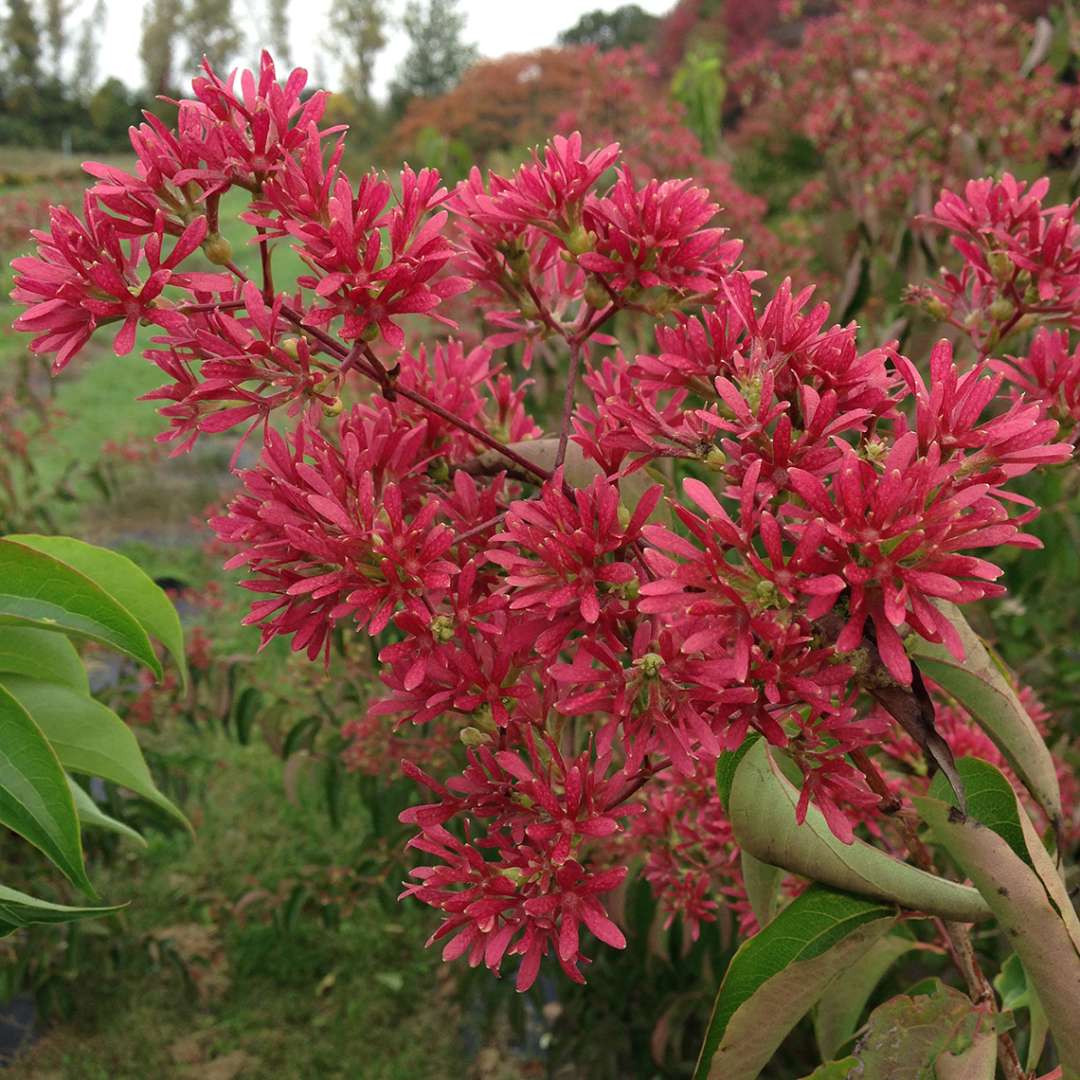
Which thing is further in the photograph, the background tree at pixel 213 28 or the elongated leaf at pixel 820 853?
the background tree at pixel 213 28

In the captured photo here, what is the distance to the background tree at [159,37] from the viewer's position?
102ft

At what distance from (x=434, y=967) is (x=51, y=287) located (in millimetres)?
2813

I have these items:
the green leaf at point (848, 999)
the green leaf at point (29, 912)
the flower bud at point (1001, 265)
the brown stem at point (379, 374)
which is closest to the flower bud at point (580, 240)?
the brown stem at point (379, 374)

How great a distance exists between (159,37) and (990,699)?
3629cm

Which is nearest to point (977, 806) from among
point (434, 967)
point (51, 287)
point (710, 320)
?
point (710, 320)

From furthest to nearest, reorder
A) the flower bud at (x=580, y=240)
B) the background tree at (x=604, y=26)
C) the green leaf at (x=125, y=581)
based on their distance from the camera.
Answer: the background tree at (x=604, y=26), the green leaf at (x=125, y=581), the flower bud at (x=580, y=240)

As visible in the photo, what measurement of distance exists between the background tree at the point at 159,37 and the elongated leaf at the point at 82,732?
34.1 meters

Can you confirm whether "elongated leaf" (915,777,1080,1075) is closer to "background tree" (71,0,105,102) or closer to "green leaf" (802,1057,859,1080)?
"green leaf" (802,1057,859,1080)

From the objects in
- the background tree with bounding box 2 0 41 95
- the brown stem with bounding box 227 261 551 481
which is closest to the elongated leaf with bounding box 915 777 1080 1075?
the brown stem with bounding box 227 261 551 481

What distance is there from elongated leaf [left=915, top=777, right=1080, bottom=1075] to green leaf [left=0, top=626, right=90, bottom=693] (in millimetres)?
777

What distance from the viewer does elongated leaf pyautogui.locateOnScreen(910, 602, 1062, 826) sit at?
0.82m

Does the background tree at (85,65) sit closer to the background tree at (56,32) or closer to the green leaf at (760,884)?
the background tree at (56,32)

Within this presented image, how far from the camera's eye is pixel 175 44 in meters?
32.8

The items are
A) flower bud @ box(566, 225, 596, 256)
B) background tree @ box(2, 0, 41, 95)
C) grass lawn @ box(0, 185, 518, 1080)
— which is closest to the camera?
flower bud @ box(566, 225, 596, 256)
